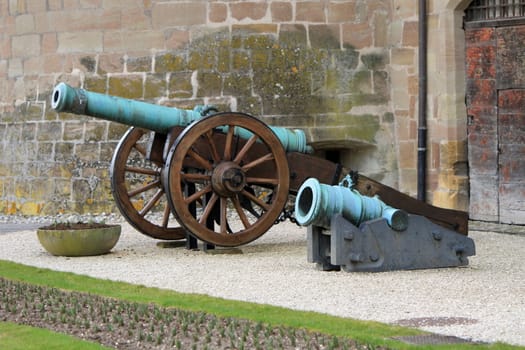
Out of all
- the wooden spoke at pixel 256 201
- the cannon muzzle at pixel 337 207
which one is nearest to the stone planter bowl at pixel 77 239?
the wooden spoke at pixel 256 201

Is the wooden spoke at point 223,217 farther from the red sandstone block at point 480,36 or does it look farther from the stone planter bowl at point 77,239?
the red sandstone block at point 480,36

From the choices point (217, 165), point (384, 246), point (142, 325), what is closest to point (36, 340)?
point (142, 325)

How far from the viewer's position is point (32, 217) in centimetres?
1545

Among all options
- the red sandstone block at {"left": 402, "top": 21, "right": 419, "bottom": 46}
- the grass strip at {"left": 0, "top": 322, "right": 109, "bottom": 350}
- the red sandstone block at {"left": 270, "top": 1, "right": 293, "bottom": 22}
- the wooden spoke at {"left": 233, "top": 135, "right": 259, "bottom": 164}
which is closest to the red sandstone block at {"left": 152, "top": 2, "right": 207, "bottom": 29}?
the red sandstone block at {"left": 270, "top": 1, "right": 293, "bottom": 22}

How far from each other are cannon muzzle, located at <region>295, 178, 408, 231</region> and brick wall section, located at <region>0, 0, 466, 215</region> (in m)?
4.96

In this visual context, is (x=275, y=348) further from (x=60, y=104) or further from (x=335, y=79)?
(x=335, y=79)

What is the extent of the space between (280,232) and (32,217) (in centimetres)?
363

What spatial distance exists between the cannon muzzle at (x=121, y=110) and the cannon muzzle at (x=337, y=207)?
1667mm

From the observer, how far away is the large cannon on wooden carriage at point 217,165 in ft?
36.2

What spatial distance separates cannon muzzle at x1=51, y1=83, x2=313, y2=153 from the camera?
1088 cm

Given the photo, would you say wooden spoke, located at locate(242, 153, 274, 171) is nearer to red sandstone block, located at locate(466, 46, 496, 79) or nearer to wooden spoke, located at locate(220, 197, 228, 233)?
wooden spoke, located at locate(220, 197, 228, 233)

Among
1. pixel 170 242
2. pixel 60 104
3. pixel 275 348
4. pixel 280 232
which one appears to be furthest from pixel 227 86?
pixel 275 348

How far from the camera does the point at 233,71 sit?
15.0 metres

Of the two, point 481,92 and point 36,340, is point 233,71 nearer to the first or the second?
point 481,92
